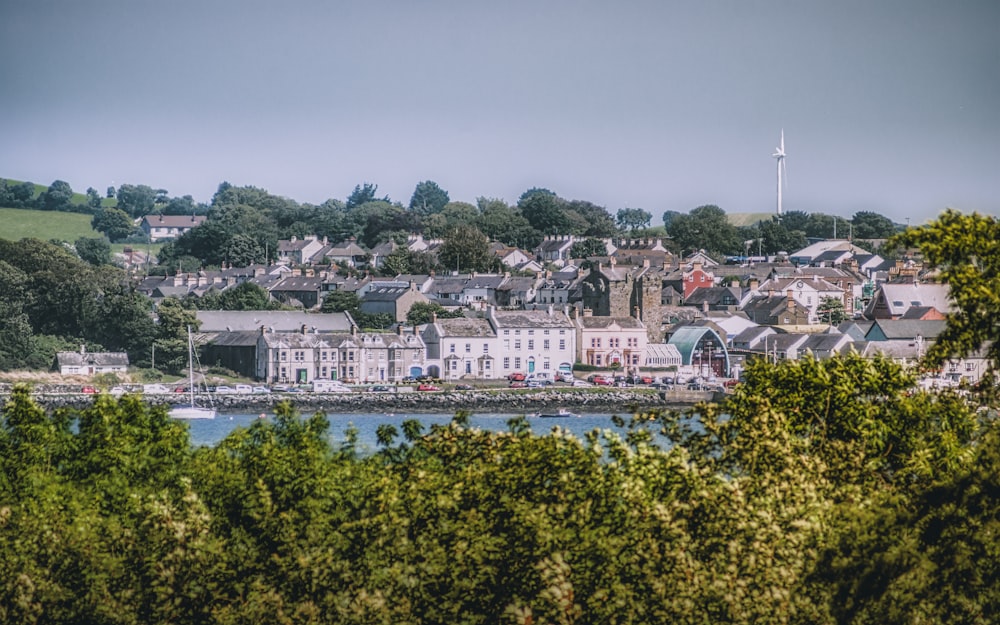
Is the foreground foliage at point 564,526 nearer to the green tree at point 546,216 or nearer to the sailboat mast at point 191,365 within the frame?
the sailboat mast at point 191,365

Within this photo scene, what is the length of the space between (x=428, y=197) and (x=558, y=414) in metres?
129

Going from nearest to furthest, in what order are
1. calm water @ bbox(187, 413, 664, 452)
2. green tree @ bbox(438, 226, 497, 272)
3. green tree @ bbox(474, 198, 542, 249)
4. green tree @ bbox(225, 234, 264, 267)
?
calm water @ bbox(187, 413, 664, 452)
green tree @ bbox(438, 226, 497, 272)
green tree @ bbox(225, 234, 264, 267)
green tree @ bbox(474, 198, 542, 249)

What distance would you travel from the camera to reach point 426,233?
136125 mm

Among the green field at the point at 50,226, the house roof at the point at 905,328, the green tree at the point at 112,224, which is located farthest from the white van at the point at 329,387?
the green tree at the point at 112,224

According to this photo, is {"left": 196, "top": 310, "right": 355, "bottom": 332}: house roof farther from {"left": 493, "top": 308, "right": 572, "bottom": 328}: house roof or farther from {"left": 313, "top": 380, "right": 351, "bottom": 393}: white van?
{"left": 493, "top": 308, "right": 572, "bottom": 328}: house roof

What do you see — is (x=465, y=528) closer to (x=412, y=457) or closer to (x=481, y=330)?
(x=412, y=457)

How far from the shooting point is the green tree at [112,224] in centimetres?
15988

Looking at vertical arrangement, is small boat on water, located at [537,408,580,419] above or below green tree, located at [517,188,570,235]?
below

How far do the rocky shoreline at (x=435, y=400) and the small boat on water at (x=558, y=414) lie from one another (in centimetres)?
73

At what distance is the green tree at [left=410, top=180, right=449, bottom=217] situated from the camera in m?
191

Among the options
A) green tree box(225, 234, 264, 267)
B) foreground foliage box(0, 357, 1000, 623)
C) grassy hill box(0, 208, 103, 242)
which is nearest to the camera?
foreground foliage box(0, 357, 1000, 623)

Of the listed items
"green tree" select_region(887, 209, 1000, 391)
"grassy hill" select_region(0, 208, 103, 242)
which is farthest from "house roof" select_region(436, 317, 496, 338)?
"grassy hill" select_region(0, 208, 103, 242)

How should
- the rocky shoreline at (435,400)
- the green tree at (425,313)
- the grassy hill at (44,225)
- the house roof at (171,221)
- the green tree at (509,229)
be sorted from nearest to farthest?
the rocky shoreline at (435,400)
the green tree at (425,313)
the green tree at (509,229)
the grassy hill at (44,225)
the house roof at (171,221)

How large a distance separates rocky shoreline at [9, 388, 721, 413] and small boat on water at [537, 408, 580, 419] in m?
0.73
